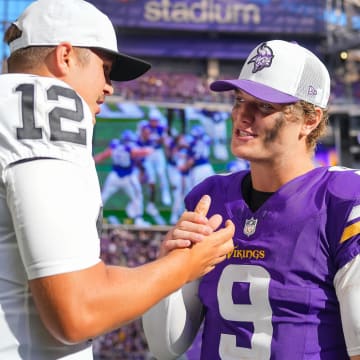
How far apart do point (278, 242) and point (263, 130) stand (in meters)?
0.35

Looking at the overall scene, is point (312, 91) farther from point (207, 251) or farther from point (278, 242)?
point (207, 251)

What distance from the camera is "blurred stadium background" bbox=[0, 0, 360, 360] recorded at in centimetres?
1409

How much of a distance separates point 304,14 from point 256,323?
1973cm

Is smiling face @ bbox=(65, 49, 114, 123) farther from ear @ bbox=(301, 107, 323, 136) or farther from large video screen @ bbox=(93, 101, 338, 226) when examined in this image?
large video screen @ bbox=(93, 101, 338, 226)

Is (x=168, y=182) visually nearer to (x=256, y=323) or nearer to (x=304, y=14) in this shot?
(x=304, y=14)

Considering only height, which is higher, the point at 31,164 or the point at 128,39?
the point at 31,164

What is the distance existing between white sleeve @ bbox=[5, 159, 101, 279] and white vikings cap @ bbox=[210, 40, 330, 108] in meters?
0.90

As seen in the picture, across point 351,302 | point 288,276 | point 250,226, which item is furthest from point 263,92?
point 351,302

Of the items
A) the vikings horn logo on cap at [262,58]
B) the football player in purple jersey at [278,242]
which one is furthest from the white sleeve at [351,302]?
the vikings horn logo on cap at [262,58]

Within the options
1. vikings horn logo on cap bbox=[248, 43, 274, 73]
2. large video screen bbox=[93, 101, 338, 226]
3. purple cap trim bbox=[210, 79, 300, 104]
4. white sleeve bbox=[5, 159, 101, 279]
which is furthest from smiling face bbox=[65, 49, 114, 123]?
large video screen bbox=[93, 101, 338, 226]

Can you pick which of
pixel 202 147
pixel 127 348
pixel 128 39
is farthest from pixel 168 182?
pixel 128 39

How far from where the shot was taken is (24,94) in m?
1.21

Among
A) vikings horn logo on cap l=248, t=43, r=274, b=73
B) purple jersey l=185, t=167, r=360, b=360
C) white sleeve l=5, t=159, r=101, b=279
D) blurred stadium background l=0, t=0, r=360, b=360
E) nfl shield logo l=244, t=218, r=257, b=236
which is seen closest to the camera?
white sleeve l=5, t=159, r=101, b=279

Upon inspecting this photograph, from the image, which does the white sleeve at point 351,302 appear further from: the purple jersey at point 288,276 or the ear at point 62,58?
the ear at point 62,58
